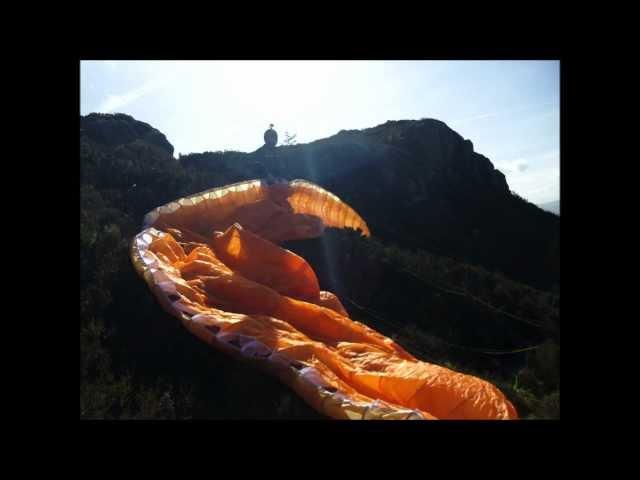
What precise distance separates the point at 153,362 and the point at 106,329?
787 millimetres

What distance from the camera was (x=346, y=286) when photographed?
8297 millimetres

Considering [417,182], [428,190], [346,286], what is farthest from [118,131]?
[346,286]

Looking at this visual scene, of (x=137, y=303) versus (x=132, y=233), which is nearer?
(x=137, y=303)

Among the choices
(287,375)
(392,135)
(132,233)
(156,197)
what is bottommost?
(287,375)

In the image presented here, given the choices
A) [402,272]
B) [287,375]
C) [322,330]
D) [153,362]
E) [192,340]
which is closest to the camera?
[287,375]

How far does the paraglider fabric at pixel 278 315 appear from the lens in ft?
12.6

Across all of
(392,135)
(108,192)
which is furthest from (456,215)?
(108,192)

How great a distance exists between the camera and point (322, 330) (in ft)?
17.3

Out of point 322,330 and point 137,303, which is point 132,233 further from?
point 322,330

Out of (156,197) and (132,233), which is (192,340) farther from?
(156,197)

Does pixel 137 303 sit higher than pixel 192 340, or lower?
higher

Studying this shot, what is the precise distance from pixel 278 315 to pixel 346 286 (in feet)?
10.2

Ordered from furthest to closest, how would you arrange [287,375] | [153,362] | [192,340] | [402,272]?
[402,272] < [192,340] < [153,362] < [287,375]
